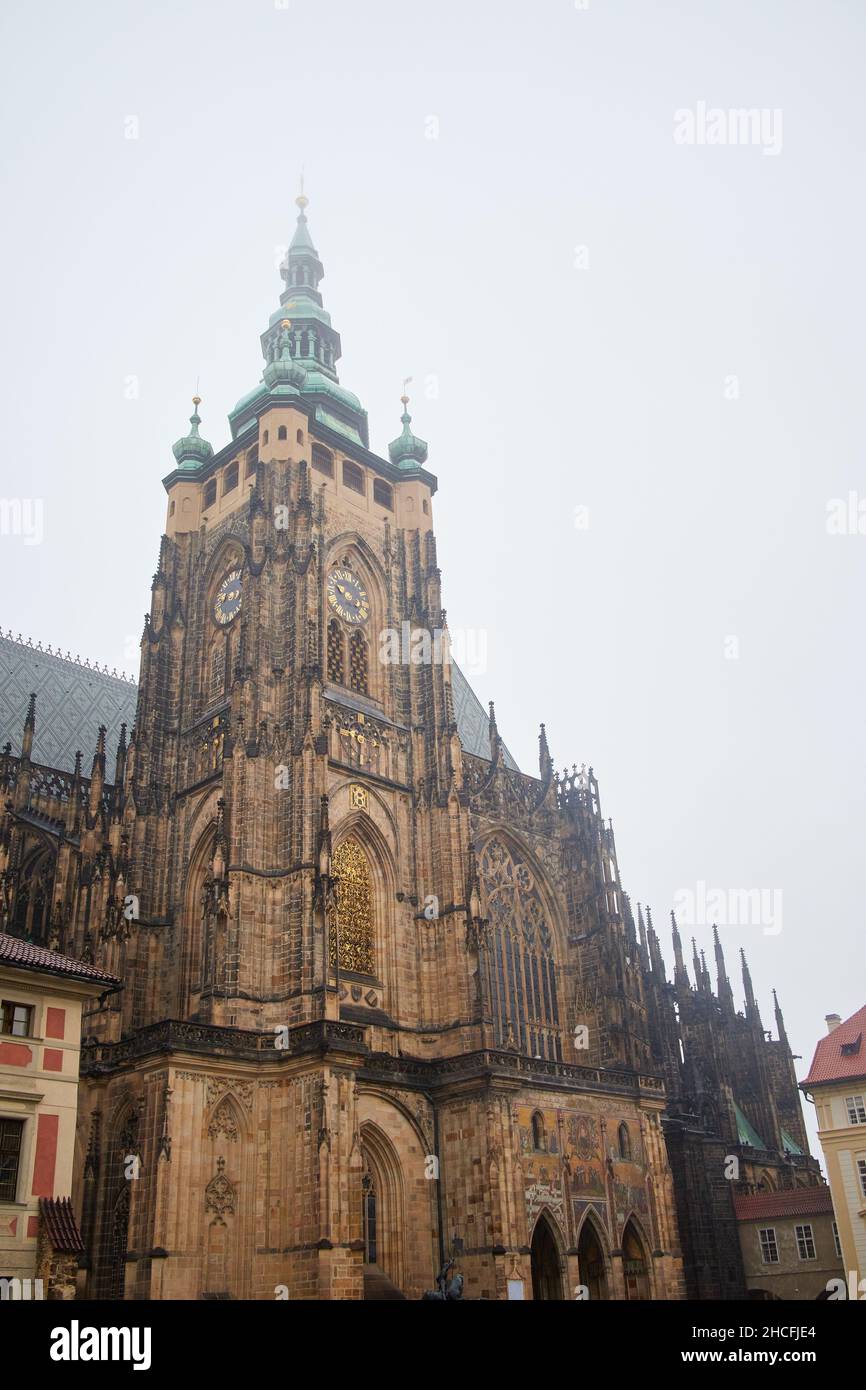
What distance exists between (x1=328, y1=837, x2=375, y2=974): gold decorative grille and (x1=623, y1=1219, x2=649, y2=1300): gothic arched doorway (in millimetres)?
12502

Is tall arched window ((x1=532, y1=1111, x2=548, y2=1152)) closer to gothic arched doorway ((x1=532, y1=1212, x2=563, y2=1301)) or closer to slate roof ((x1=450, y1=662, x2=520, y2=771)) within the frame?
gothic arched doorway ((x1=532, y1=1212, x2=563, y2=1301))

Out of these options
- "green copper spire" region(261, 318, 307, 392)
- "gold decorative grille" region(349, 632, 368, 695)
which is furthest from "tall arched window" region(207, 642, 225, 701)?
"green copper spire" region(261, 318, 307, 392)

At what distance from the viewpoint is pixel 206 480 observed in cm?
4897

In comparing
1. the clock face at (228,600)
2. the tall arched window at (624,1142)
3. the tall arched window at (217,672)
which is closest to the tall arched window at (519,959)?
the tall arched window at (624,1142)

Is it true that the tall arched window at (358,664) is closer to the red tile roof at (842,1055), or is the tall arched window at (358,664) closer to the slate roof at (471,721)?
the slate roof at (471,721)

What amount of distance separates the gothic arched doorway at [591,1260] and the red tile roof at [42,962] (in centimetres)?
1957

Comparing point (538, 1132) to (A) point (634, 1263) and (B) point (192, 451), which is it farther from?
(B) point (192, 451)

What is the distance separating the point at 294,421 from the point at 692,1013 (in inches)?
1380

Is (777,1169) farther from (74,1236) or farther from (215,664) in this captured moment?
(74,1236)

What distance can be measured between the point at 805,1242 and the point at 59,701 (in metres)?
38.0

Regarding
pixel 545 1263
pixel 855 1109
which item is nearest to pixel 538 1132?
pixel 545 1263

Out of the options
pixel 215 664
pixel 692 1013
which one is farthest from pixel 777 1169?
pixel 215 664

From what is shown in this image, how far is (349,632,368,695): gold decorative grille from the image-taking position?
146ft

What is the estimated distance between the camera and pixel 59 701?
173 feet
